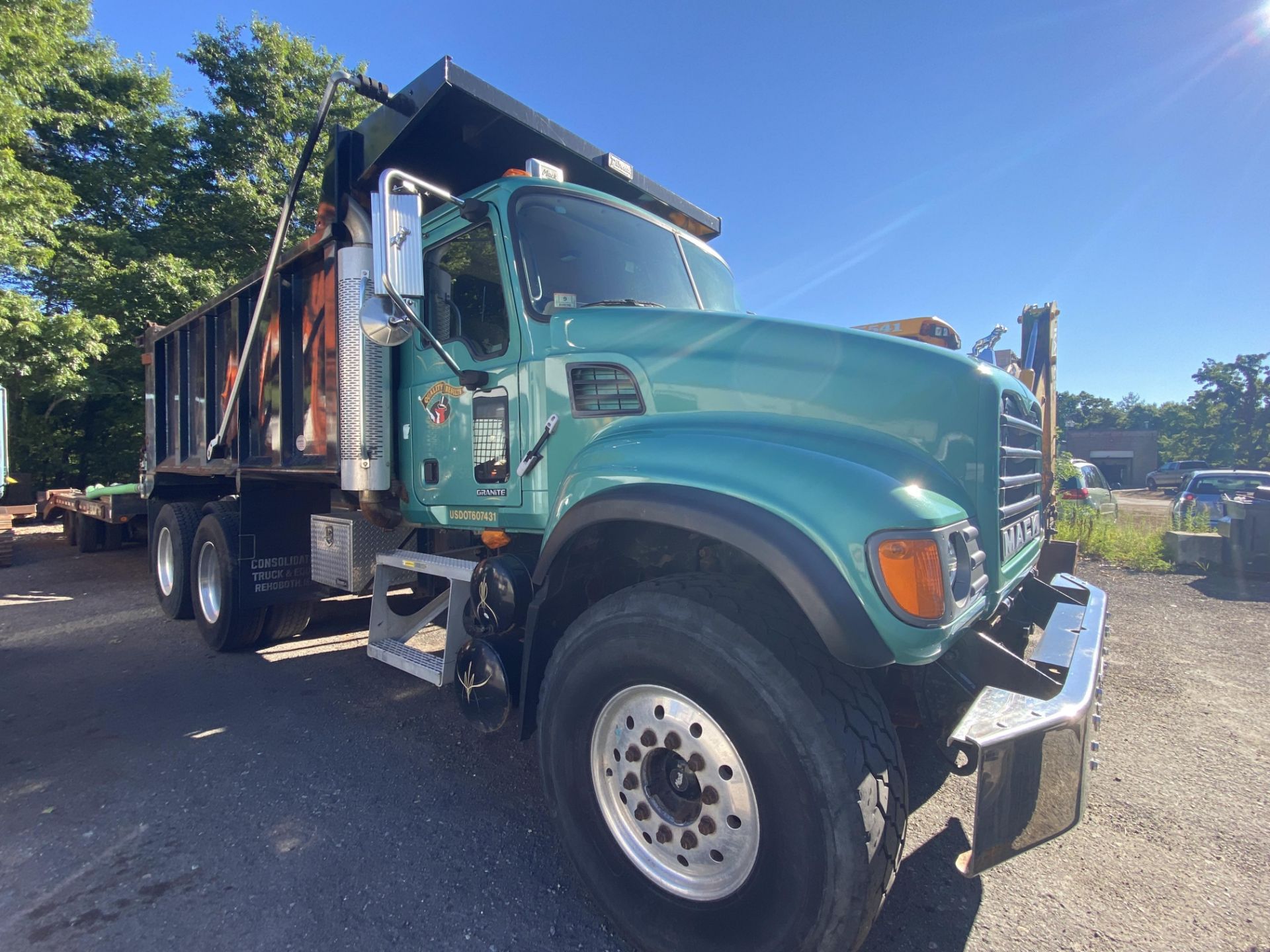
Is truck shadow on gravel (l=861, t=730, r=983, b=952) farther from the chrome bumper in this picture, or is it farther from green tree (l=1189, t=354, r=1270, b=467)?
green tree (l=1189, t=354, r=1270, b=467)

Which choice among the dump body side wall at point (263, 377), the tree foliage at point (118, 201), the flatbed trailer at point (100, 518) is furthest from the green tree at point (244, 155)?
the dump body side wall at point (263, 377)

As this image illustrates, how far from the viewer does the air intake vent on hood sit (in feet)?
8.72

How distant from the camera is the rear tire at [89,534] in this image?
10.6 meters

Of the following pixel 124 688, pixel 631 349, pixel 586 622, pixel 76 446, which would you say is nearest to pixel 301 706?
pixel 124 688

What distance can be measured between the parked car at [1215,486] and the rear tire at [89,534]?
18801mm

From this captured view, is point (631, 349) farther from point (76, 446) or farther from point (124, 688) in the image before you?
point (76, 446)

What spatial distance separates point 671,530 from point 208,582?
4.92 m

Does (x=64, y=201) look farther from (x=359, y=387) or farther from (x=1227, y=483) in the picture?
(x=1227, y=483)

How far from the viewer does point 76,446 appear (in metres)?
17.9

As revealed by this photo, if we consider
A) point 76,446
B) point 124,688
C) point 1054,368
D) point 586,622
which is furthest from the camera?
point 76,446

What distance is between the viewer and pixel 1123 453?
2137 inches

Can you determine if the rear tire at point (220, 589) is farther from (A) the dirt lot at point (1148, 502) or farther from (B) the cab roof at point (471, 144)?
(A) the dirt lot at point (1148, 502)

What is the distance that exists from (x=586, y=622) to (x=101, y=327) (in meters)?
15.9

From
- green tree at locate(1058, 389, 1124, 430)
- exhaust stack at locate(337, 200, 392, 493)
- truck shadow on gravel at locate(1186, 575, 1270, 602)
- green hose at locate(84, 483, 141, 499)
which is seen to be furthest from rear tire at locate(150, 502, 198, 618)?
green tree at locate(1058, 389, 1124, 430)
